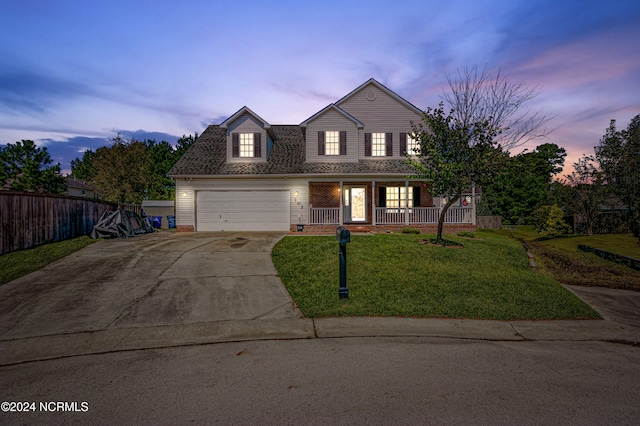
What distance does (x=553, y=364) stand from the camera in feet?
14.4

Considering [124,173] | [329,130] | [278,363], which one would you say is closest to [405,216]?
[329,130]

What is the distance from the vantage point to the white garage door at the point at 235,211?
18.9 m

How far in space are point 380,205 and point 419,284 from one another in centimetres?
1219

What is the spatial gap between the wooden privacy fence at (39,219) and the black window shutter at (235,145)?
7.80 meters

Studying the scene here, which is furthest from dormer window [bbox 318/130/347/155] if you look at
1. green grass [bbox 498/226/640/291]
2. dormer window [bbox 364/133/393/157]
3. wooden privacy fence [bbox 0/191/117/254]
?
wooden privacy fence [bbox 0/191/117/254]

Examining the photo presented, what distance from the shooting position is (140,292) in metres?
7.41

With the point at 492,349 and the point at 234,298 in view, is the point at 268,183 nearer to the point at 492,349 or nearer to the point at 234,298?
the point at 234,298

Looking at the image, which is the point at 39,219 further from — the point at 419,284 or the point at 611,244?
the point at 611,244

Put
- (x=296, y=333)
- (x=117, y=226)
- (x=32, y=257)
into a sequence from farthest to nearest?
(x=117, y=226) < (x=32, y=257) < (x=296, y=333)

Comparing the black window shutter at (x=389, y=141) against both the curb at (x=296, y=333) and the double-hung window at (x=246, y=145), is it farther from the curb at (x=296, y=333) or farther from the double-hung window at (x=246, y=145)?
the curb at (x=296, y=333)

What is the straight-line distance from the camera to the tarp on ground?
48.0ft

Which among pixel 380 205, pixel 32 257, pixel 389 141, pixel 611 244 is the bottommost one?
pixel 611 244

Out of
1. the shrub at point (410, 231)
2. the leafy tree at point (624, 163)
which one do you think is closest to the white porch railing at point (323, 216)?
the shrub at point (410, 231)

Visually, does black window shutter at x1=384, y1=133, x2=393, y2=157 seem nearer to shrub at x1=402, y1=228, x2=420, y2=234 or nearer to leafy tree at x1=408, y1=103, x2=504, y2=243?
shrub at x1=402, y1=228, x2=420, y2=234
